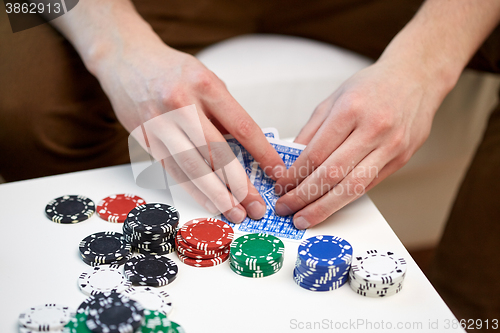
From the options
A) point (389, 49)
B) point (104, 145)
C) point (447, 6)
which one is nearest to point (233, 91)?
point (104, 145)

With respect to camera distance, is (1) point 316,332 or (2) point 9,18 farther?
(2) point 9,18

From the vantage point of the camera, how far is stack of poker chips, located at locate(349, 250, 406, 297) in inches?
32.5

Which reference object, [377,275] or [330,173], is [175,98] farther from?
[377,275]

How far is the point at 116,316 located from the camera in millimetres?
709

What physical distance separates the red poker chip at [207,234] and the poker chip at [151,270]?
0.20 ft

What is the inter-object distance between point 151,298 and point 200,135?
39cm

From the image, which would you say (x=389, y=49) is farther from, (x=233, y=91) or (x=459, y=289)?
(x=459, y=289)

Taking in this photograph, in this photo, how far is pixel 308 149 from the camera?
1.06 metres

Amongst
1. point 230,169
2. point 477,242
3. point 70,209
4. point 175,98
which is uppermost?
point 175,98

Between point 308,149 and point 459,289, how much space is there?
0.87 metres

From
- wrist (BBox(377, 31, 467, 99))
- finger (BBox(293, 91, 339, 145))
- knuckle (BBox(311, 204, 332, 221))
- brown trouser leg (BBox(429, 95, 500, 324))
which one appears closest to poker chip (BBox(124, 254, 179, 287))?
knuckle (BBox(311, 204, 332, 221))

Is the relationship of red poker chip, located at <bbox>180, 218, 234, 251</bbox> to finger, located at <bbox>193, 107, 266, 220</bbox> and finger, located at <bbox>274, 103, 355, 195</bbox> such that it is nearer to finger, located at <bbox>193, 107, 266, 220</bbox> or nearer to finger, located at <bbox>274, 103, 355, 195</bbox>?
finger, located at <bbox>193, 107, 266, 220</bbox>

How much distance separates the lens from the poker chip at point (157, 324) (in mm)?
720

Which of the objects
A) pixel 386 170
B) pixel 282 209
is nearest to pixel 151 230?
pixel 282 209
